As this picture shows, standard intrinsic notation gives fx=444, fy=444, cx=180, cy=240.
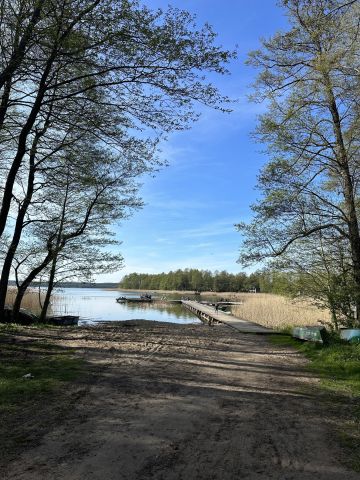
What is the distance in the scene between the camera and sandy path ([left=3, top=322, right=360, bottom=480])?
3771mm

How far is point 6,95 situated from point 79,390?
6.98 meters

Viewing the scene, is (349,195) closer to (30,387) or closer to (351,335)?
(351,335)

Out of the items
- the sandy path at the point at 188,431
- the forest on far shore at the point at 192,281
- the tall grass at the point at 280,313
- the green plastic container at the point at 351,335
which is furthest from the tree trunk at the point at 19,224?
the forest on far shore at the point at 192,281

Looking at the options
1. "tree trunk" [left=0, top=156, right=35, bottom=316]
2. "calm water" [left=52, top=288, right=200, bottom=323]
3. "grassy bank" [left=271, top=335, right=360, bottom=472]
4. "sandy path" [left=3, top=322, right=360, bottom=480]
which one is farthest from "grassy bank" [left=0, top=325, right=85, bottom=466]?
"calm water" [left=52, top=288, right=200, bottom=323]

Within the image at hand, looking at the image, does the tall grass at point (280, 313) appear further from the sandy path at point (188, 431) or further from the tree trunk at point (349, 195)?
the sandy path at point (188, 431)

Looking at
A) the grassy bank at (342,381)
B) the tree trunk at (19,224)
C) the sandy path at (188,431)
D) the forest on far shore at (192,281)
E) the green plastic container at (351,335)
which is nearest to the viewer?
the sandy path at (188,431)

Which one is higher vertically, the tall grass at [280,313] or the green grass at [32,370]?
the tall grass at [280,313]

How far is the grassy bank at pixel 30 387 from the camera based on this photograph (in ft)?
15.2

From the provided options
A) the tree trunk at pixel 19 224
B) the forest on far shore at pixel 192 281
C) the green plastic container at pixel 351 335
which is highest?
the forest on far shore at pixel 192 281

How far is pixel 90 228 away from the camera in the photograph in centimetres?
2191

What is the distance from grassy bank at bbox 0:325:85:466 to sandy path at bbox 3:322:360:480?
10.3 inches

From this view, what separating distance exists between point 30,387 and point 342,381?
5.35m

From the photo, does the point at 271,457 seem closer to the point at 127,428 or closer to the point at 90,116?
the point at 127,428

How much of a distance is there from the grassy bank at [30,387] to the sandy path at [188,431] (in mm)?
261
